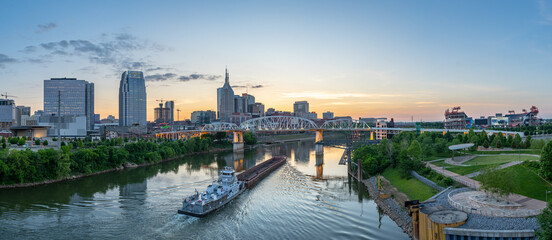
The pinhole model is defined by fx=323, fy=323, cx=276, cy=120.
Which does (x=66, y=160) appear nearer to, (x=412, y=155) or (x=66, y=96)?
(x=412, y=155)

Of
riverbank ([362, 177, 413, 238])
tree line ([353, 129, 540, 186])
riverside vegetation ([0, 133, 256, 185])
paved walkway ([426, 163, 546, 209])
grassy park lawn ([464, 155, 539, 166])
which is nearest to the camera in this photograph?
paved walkway ([426, 163, 546, 209])

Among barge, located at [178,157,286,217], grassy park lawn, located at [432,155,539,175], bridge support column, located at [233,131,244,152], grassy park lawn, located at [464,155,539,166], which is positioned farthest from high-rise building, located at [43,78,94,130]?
grassy park lawn, located at [464,155,539,166]

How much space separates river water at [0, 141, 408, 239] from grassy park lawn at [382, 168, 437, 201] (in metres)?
3.35

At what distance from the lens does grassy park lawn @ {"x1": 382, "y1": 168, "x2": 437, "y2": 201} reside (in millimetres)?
26858

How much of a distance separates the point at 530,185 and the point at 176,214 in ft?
87.9

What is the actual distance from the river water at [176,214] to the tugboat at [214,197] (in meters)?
0.65

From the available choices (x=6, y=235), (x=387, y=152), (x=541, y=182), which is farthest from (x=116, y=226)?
(x=387, y=152)

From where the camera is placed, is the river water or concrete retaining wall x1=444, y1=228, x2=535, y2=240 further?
the river water

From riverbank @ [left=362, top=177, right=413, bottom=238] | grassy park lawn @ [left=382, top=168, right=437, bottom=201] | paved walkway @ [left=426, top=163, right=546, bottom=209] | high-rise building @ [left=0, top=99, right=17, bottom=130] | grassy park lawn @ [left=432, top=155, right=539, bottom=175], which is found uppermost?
high-rise building @ [left=0, top=99, right=17, bottom=130]

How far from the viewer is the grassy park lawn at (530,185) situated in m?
21.8

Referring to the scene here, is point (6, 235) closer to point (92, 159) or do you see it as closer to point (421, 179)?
point (92, 159)

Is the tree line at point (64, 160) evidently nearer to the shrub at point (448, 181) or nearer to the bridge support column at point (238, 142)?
the bridge support column at point (238, 142)

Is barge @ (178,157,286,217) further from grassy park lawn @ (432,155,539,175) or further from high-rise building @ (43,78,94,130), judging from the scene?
high-rise building @ (43,78,94,130)

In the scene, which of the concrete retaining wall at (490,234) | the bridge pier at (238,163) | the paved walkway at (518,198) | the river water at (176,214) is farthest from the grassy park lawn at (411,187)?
the bridge pier at (238,163)
